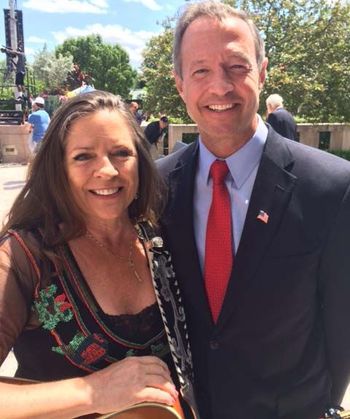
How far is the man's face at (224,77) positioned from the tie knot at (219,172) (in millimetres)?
84

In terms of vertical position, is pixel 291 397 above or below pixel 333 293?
below

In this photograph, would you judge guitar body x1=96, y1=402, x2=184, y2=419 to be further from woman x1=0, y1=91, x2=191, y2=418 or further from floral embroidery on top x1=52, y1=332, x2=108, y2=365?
floral embroidery on top x1=52, y1=332, x2=108, y2=365

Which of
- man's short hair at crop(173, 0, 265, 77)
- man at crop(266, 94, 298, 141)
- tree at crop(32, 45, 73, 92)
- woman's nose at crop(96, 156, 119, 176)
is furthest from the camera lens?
tree at crop(32, 45, 73, 92)

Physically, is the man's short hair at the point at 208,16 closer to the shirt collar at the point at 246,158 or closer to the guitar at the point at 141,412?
the shirt collar at the point at 246,158

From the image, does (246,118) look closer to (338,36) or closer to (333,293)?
(333,293)

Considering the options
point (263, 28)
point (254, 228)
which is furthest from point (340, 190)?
point (263, 28)

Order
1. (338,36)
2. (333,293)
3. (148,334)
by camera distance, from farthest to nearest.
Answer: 1. (338,36)
2. (333,293)
3. (148,334)

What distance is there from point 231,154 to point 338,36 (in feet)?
43.2

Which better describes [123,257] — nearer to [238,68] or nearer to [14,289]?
[14,289]

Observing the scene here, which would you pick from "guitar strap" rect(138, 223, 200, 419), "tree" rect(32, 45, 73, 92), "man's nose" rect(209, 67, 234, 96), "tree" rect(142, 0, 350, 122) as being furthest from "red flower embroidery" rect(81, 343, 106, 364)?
"tree" rect(32, 45, 73, 92)

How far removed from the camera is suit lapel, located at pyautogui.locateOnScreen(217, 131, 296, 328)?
1729 mm

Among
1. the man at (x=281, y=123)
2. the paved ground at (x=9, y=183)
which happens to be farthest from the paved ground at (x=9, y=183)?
the man at (x=281, y=123)

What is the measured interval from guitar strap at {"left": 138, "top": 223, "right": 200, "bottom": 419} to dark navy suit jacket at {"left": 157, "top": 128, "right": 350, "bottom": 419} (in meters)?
0.06

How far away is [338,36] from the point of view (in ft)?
44.0
